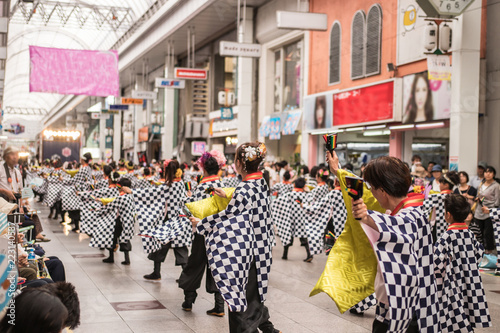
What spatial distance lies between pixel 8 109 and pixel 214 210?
→ 239 ft

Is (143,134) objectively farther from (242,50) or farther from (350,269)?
(350,269)

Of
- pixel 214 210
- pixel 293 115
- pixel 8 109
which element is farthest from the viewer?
pixel 8 109

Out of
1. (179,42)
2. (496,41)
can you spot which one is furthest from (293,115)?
(179,42)

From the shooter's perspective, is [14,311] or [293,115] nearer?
[14,311]

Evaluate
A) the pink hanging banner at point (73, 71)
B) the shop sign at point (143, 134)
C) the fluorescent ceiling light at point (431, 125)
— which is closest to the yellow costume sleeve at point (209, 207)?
the fluorescent ceiling light at point (431, 125)

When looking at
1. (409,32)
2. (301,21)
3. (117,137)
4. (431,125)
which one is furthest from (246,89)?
(117,137)

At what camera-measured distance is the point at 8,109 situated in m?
72.6

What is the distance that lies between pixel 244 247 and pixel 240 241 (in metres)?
0.06

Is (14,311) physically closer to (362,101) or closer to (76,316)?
(76,316)

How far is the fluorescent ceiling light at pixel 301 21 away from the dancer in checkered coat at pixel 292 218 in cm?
511

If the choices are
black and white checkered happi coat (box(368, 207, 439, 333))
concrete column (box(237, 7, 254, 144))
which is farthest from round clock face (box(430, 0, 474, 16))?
concrete column (box(237, 7, 254, 144))

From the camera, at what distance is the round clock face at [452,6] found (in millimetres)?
11677

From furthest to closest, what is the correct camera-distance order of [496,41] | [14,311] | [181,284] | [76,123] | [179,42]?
[76,123], [179,42], [496,41], [181,284], [14,311]

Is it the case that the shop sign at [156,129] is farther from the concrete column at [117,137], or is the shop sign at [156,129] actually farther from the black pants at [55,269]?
the black pants at [55,269]
